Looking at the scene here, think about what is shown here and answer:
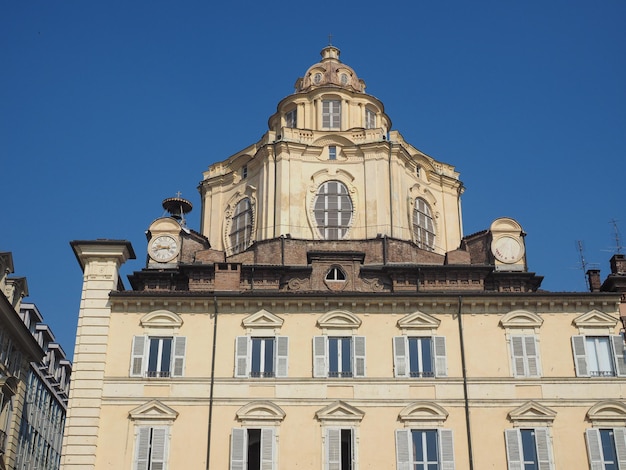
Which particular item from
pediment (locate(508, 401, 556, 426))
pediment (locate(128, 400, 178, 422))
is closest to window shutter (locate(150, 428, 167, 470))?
pediment (locate(128, 400, 178, 422))

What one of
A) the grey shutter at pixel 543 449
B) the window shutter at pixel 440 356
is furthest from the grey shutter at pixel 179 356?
the grey shutter at pixel 543 449

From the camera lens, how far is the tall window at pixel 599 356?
120 feet

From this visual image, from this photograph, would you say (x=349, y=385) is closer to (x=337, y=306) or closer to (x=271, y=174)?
(x=337, y=306)

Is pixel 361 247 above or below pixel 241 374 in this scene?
above

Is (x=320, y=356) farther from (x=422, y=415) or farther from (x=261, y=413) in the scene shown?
(x=422, y=415)

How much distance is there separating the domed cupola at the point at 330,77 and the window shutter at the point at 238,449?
31.0m

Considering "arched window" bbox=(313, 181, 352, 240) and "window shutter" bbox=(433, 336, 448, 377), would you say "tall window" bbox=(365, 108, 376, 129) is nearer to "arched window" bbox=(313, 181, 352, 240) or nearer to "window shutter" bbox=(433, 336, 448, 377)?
"arched window" bbox=(313, 181, 352, 240)

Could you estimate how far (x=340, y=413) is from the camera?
3544 cm

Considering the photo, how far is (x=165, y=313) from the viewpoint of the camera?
1475 inches

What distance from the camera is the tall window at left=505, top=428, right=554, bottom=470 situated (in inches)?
1362

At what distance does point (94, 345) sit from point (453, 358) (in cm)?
1493

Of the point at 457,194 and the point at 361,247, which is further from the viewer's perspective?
the point at 457,194

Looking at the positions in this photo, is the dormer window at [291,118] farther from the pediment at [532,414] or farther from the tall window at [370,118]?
the pediment at [532,414]

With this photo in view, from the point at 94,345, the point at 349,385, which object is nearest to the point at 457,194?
the point at 349,385
